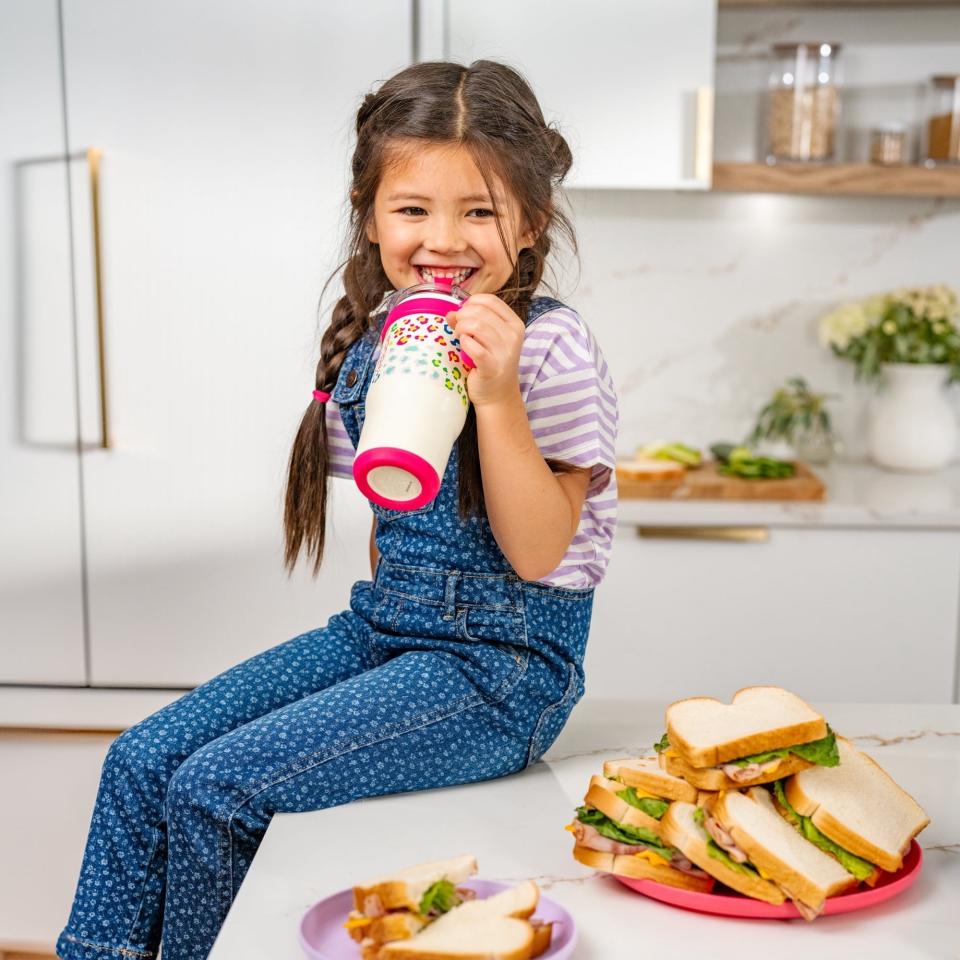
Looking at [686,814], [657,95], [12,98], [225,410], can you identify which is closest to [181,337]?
[225,410]

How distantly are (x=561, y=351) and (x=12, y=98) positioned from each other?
1428 mm

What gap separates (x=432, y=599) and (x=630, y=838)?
375 millimetres

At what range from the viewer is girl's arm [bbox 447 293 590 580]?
1016 mm

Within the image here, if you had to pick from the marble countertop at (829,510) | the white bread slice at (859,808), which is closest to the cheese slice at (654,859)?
the white bread slice at (859,808)

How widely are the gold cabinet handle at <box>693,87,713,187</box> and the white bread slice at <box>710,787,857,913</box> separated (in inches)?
65.0

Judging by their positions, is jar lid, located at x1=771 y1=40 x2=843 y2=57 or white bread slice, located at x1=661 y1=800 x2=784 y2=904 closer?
white bread slice, located at x1=661 y1=800 x2=784 y2=904

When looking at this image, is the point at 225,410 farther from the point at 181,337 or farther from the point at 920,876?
the point at 920,876

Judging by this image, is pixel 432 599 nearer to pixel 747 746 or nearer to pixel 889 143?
pixel 747 746

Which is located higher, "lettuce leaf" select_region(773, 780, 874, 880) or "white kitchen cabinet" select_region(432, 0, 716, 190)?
"white kitchen cabinet" select_region(432, 0, 716, 190)

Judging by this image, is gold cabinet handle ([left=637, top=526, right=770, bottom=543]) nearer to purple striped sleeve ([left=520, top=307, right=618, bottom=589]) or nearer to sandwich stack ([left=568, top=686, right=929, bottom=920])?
purple striped sleeve ([left=520, top=307, right=618, bottom=589])

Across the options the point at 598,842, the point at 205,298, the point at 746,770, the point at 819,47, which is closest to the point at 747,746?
the point at 746,770

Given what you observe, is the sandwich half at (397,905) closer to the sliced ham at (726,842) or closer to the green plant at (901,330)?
the sliced ham at (726,842)

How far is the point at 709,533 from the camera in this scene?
226 centimetres

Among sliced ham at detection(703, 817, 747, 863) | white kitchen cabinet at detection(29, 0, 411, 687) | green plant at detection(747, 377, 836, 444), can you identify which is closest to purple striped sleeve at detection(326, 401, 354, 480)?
sliced ham at detection(703, 817, 747, 863)
